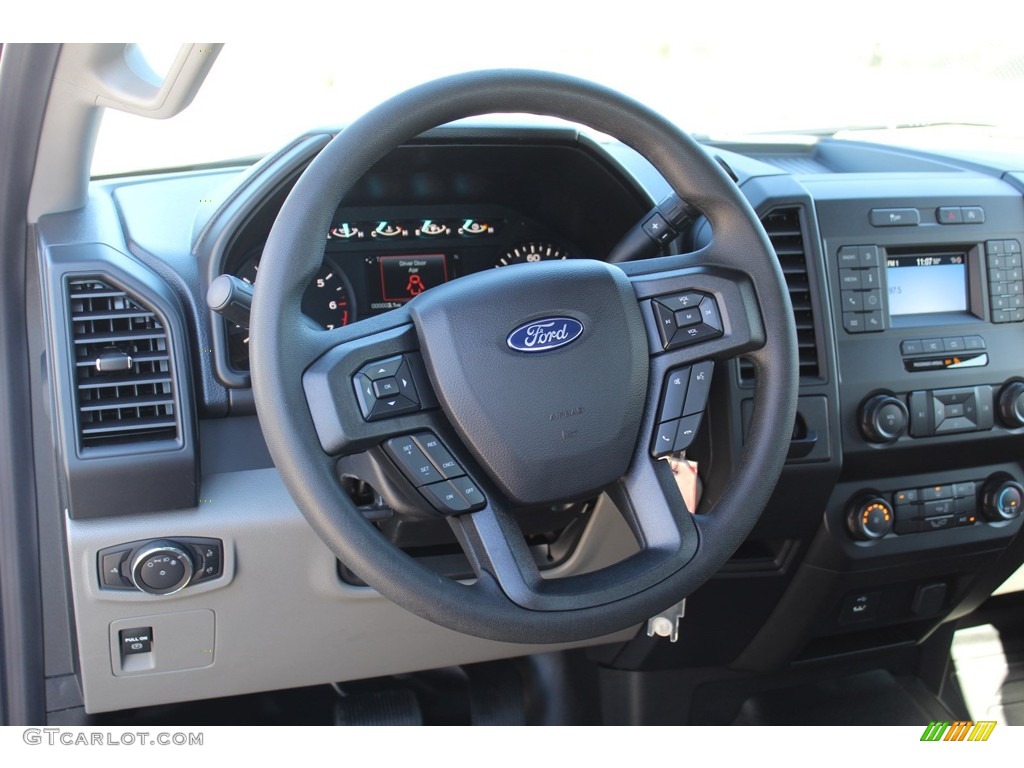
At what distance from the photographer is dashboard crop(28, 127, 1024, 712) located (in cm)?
143

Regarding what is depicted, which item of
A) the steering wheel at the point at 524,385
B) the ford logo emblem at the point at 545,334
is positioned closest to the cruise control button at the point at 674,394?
the steering wheel at the point at 524,385

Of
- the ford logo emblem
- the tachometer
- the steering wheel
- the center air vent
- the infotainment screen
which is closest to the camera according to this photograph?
the steering wheel

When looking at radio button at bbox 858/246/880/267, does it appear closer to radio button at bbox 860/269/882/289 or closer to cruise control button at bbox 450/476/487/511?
radio button at bbox 860/269/882/289

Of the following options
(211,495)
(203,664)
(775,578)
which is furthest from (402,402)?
(775,578)

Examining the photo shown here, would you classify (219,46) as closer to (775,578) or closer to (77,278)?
(77,278)

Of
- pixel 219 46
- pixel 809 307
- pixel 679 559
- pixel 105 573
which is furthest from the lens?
pixel 809 307

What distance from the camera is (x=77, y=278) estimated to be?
4.50 feet

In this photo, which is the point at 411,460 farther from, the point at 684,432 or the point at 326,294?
the point at 326,294

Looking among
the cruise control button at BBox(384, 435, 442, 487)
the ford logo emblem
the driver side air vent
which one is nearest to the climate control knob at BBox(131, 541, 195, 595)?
the cruise control button at BBox(384, 435, 442, 487)

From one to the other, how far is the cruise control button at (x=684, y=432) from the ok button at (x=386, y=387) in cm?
36

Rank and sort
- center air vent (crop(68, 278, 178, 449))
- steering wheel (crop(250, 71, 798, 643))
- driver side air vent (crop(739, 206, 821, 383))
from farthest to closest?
driver side air vent (crop(739, 206, 821, 383)) → center air vent (crop(68, 278, 178, 449)) → steering wheel (crop(250, 71, 798, 643))

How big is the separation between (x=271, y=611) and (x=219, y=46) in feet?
2.77

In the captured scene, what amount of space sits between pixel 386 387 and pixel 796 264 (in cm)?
88

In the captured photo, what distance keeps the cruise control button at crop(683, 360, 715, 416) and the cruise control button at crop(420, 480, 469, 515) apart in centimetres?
31
